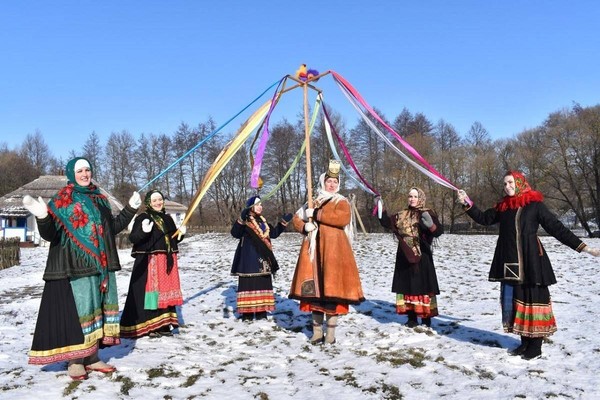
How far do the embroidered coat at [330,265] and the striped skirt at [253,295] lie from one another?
1661mm

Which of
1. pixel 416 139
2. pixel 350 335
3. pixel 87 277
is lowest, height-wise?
pixel 350 335

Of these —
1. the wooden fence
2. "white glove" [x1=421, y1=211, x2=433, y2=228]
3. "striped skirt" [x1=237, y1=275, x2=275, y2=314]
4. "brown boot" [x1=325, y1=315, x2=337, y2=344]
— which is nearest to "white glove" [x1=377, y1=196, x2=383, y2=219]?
"white glove" [x1=421, y1=211, x2=433, y2=228]

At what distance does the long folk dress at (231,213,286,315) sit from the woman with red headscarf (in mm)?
3550

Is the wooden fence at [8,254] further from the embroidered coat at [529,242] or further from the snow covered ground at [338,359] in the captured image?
the embroidered coat at [529,242]

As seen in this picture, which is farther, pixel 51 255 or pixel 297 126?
pixel 297 126

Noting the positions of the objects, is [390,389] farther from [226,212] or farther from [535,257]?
[226,212]

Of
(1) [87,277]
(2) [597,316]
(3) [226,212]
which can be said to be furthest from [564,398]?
(3) [226,212]

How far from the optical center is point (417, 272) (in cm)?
659

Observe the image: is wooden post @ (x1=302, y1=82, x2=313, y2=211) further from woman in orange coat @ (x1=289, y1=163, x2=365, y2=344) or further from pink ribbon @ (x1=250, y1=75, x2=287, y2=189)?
pink ribbon @ (x1=250, y1=75, x2=287, y2=189)

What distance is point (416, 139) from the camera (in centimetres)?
4228

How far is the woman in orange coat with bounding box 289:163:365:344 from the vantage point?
5.80 metres

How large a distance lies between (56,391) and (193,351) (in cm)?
182

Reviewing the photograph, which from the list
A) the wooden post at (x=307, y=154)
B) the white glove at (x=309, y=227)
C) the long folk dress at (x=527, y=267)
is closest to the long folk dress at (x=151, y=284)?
the white glove at (x=309, y=227)

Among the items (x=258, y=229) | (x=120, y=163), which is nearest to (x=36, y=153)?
(x=120, y=163)
